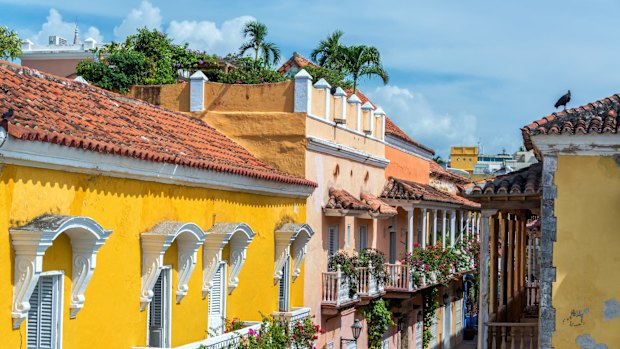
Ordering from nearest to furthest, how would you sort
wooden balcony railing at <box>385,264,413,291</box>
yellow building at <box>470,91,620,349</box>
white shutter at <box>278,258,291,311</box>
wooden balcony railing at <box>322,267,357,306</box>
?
yellow building at <box>470,91,620,349</box>, white shutter at <box>278,258,291,311</box>, wooden balcony railing at <box>322,267,357,306</box>, wooden balcony railing at <box>385,264,413,291</box>

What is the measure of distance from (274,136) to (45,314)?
33.6ft

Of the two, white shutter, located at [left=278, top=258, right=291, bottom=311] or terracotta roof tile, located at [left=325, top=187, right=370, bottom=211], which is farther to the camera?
terracotta roof tile, located at [left=325, top=187, right=370, bottom=211]

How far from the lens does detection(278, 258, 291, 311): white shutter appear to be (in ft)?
67.3

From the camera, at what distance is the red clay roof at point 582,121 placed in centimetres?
1373

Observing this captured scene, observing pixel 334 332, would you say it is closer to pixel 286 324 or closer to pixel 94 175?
pixel 286 324

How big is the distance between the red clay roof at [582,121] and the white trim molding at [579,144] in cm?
7

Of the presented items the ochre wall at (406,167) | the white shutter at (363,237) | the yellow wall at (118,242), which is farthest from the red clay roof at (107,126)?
the ochre wall at (406,167)

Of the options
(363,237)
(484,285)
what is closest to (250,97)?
(363,237)

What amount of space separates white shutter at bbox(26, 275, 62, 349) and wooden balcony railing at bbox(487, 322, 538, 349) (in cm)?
673

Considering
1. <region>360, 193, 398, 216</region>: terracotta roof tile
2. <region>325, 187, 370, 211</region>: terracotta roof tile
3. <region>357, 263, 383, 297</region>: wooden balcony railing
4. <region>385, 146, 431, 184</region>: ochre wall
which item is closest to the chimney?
<region>325, 187, 370, 211</region>: terracotta roof tile

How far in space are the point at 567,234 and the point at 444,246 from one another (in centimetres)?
1964

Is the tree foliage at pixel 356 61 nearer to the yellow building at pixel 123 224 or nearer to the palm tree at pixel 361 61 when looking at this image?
the palm tree at pixel 361 61

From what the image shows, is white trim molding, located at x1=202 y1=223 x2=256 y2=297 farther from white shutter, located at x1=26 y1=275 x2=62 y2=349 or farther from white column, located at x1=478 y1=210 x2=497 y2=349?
white shutter, located at x1=26 y1=275 x2=62 y2=349

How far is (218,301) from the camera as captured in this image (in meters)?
17.1
